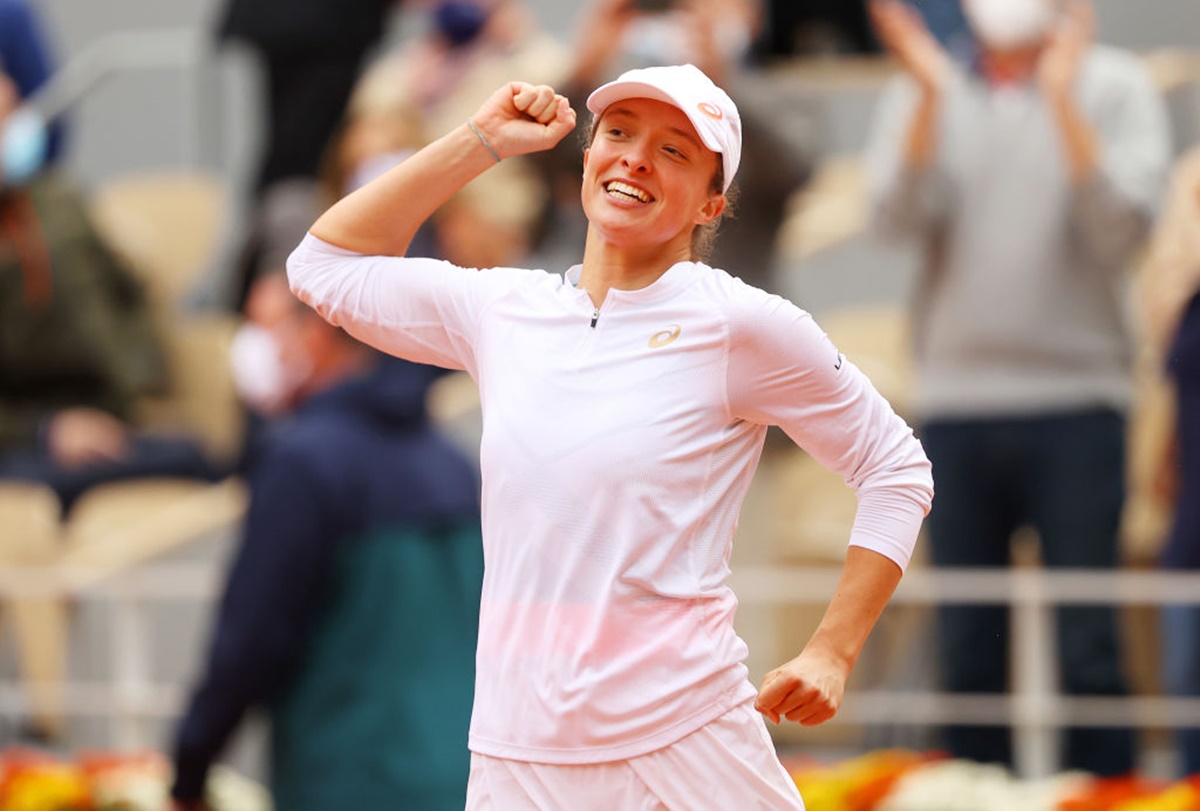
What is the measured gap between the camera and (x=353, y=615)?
13.9ft

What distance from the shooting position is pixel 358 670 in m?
4.25

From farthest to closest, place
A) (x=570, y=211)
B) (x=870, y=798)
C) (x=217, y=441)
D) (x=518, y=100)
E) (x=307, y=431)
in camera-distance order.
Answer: (x=217, y=441) → (x=570, y=211) → (x=870, y=798) → (x=307, y=431) → (x=518, y=100)

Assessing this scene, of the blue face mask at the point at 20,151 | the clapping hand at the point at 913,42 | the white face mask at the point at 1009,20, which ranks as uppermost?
the white face mask at the point at 1009,20

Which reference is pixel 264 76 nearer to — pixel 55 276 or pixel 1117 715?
pixel 55 276

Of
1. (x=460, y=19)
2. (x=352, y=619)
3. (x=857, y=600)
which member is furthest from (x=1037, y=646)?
(x=460, y=19)

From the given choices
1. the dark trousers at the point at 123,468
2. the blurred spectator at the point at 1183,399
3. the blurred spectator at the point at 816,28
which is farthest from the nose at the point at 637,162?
the blurred spectator at the point at 816,28

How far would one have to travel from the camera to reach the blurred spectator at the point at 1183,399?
4.92 meters

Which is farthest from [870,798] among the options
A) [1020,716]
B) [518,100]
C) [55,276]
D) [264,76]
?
[264,76]

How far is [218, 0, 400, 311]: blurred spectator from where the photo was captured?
26.8 ft

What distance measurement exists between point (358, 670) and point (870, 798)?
1207mm

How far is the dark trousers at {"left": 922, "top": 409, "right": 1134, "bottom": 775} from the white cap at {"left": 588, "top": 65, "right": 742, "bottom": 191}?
10.1 ft

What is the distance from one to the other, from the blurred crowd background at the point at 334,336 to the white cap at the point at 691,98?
5.39ft

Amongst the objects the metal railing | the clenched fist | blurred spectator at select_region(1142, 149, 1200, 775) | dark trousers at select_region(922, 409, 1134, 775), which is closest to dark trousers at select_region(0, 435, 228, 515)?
the metal railing

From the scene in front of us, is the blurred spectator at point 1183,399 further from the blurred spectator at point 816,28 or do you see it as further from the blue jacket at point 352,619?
the blurred spectator at point 816,28
